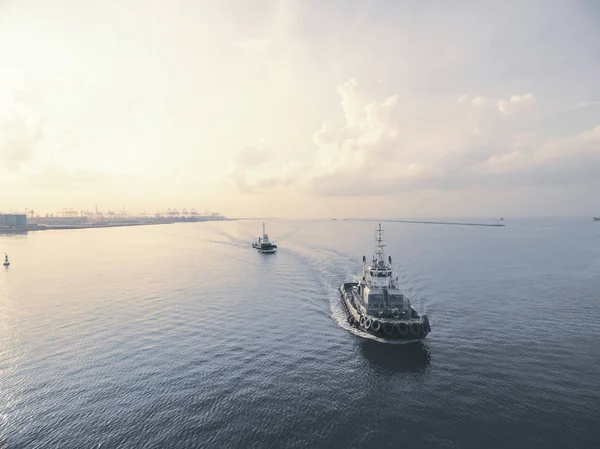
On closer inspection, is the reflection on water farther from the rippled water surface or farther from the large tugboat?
the large tugboat

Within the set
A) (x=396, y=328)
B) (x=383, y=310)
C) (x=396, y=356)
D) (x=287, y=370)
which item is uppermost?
(x=383, y=310)

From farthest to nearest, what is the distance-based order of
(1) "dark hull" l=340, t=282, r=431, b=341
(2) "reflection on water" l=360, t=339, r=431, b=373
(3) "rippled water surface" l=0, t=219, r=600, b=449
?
(1) "dark hull" l=340, t=282, r=431, b=341 < (2) "reflection on water" l=360, t=339, r=431, b=373 < (3) "rippled water surface" l=0, t=219, r=600, b=449

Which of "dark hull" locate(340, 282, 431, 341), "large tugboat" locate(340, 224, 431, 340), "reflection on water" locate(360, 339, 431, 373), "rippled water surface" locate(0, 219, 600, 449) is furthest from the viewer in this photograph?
"large tugboat" locate(340, 224, 431, 340)

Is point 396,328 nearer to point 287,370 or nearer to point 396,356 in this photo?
point 396,356

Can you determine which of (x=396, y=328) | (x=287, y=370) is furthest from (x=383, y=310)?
(x=287, y=370)

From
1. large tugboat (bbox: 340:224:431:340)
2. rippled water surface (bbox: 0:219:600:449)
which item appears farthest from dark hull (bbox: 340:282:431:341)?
rippled water surface (bbox: 0:219:600:449)

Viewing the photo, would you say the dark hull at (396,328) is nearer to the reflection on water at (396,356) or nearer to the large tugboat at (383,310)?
the large tugboat at (383,310)

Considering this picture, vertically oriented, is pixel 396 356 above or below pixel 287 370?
below
